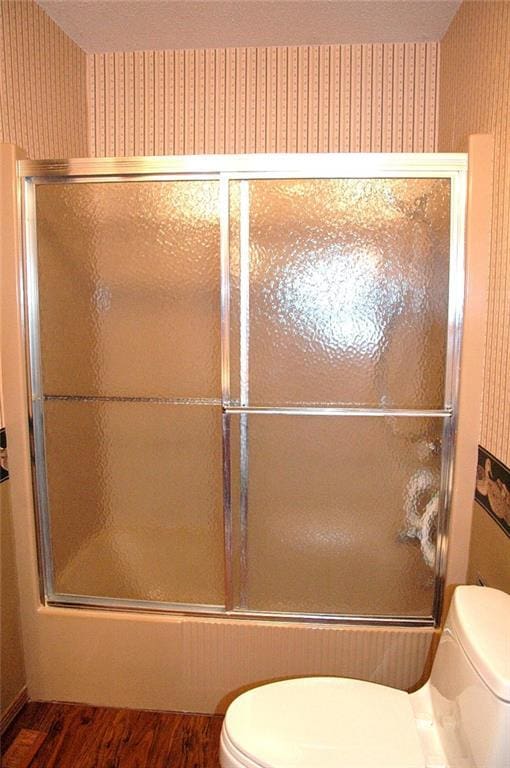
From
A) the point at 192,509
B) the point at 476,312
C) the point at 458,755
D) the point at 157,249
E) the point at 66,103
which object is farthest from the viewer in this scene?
the point at 66,103

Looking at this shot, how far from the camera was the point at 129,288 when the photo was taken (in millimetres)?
1520

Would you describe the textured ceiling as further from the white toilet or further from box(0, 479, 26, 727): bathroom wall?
the white toilet

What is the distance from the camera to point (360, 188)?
1.41 m

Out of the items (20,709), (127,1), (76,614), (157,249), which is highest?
(127,1)

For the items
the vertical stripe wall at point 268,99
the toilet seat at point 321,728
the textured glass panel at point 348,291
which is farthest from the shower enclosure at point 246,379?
the vertical stripe wall at point 268,99

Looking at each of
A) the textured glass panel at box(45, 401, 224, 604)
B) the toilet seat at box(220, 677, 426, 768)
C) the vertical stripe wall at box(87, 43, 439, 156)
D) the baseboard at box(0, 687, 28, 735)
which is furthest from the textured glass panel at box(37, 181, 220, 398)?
the baseboard at box(0, 687, 28, 735)

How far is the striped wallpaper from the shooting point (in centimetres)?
126

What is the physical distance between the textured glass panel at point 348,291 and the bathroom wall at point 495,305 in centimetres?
14

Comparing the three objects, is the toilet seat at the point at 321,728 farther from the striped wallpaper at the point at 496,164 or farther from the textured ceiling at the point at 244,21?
the textured ceiling at the point at 244,21

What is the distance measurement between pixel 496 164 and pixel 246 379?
0.98 meters

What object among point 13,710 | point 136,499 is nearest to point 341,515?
point 136,499

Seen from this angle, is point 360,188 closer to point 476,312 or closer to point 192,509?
point 476,312

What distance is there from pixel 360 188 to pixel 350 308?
0.37m

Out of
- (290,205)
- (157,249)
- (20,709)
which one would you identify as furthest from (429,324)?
(20,709)
